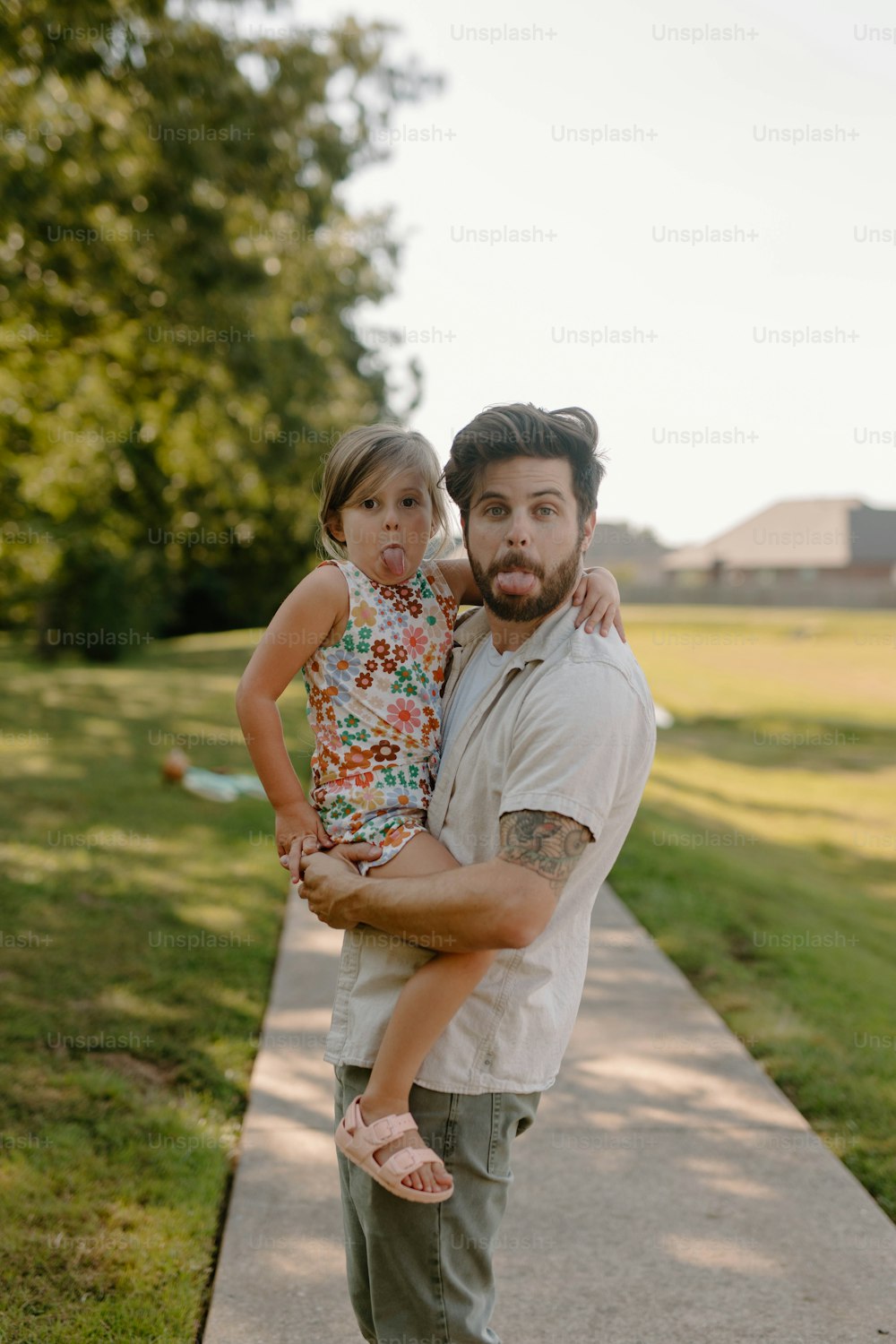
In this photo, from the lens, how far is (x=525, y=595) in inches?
82.5

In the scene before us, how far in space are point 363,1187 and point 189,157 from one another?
992 cm

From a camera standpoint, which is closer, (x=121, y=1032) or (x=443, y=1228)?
(x=443, y=1228)

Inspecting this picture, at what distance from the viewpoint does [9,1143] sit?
373 cm

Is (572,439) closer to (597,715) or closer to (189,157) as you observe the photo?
(597,715)

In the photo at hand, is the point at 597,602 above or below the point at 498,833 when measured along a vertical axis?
above

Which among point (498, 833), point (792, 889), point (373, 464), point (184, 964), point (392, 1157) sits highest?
point (373, 464)

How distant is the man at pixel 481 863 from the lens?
2020mm

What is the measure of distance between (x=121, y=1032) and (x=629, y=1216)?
7.28ft

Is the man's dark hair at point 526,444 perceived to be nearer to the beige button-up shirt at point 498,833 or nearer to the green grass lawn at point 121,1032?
the beige button-up shirt at point 498,833

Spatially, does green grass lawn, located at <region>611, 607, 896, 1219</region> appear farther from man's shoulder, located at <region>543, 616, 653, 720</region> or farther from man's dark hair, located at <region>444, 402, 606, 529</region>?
man's dark hair, located at <region>444, 402, 606, 529</region>

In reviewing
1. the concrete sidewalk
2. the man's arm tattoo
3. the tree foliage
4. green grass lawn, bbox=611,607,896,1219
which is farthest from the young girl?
the tree foliage

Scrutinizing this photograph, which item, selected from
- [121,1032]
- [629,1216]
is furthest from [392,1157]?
[121,1032]

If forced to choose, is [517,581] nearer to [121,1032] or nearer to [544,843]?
[544,843]

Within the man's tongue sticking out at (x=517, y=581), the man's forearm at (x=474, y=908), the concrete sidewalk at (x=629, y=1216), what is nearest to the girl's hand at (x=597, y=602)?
the man's tongue sticking out at (x=517, y=581)
